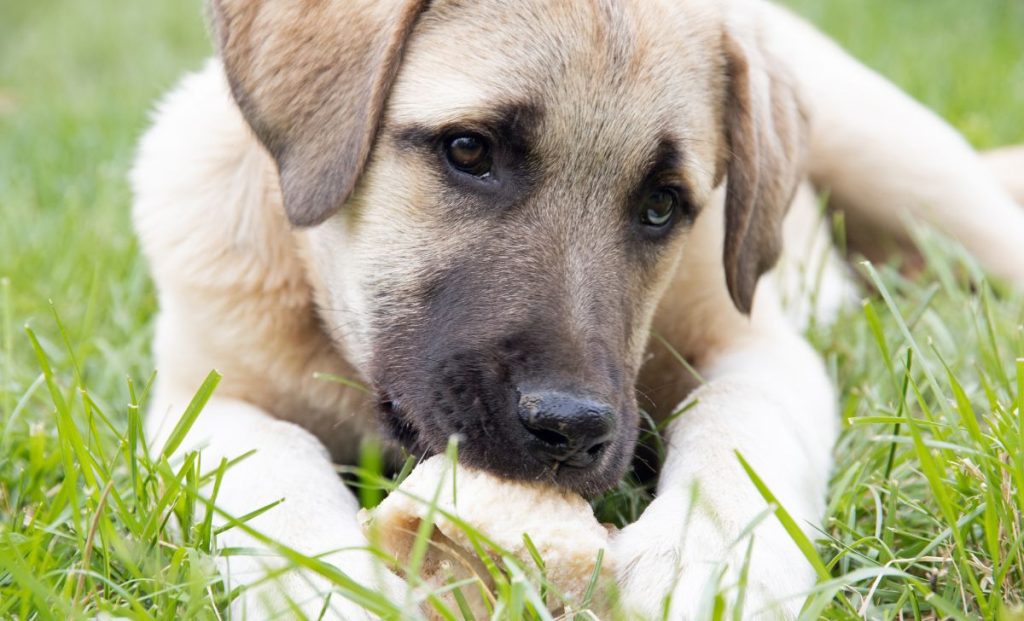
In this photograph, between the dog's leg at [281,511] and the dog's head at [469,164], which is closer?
the dog's leg at [281,511]

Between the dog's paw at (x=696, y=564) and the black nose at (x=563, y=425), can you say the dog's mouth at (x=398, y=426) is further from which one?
the dog's paw at (x=696, y=564)

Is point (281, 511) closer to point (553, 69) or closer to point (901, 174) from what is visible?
point (553, 69)

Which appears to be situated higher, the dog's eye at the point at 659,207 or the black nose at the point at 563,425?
the dog's eye at the point at 659,207

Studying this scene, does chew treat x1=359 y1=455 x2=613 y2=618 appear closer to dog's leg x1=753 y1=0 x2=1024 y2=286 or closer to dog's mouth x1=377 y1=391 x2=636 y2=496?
dog's mouth x1=377 y1=391 x2=636 y2=496

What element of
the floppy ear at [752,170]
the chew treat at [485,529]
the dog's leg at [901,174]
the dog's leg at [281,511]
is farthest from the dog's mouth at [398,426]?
the dog's leg at [901,174]

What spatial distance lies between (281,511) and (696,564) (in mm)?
867

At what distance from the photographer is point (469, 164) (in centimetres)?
271

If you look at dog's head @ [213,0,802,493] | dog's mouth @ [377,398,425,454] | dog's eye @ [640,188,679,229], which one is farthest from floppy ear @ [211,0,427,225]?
dog's eye @ [640,188,679,229]

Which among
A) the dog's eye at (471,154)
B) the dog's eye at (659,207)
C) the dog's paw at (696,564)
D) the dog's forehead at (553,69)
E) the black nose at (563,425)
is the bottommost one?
the dog's paw at (696,564)

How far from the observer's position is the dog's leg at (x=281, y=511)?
2146 millimetres

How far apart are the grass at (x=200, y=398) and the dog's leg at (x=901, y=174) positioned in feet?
0.81

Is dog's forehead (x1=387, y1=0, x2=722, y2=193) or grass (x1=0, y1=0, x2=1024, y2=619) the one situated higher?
dog's forehead (x1=387, y1=0, x2=722, y2=193)

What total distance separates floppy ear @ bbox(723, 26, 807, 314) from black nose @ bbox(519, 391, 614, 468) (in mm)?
1057

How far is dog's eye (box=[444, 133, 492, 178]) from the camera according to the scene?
106 inches
